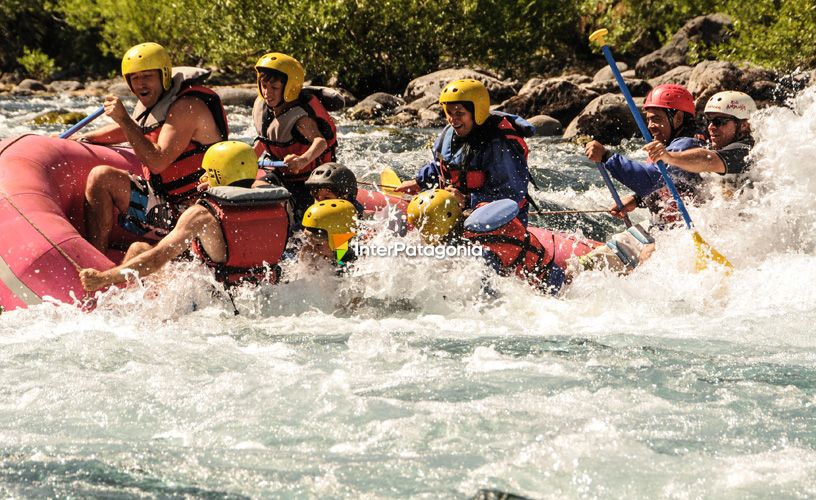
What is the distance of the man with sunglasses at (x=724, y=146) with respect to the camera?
20.4 ft

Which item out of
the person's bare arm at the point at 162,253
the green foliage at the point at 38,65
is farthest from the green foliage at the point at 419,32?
the person's bare arm at the point at 162,253

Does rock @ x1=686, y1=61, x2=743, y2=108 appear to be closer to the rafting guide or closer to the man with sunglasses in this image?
the man with sunglasses

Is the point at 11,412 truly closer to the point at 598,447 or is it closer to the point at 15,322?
the point at 15,322

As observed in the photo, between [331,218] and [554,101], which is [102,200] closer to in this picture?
[331,218]

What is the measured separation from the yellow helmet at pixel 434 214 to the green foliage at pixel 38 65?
2091 centimetres

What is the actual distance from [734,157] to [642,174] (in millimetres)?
660

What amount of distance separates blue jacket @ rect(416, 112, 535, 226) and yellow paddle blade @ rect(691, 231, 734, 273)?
115 cm

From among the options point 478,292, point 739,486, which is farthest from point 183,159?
point 739,486

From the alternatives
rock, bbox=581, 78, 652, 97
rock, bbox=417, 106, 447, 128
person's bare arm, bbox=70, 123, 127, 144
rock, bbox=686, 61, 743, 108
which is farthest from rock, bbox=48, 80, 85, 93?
person's bare arm, bbox=70, 123, 127, 144

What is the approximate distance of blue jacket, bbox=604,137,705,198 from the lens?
21.9ft

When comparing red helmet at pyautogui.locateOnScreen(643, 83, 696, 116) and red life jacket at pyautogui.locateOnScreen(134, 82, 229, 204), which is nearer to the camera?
red life jacket at pyautogui.locateOnScreen(134, 82, 229, 204)

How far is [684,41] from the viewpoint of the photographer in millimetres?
17172

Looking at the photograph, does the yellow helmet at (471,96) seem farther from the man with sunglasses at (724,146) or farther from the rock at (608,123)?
the rock at (608,123)

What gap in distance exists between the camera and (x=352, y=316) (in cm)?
593
